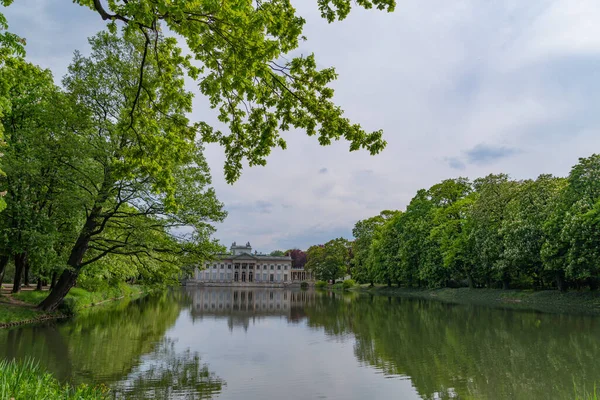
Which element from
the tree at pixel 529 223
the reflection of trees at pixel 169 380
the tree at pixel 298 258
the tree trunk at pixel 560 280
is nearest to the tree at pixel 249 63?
the reflection of trees at pixel 169 380

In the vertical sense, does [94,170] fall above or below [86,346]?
above

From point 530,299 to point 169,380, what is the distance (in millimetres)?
33617

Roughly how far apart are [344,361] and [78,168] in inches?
549

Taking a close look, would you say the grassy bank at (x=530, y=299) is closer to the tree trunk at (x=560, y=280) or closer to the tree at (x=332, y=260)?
the tree trunk at (x=560, y=280)

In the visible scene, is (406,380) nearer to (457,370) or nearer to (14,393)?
(457,370)

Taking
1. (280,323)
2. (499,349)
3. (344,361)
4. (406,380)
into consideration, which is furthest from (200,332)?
(499,349)

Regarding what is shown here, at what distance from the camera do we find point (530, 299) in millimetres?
34969

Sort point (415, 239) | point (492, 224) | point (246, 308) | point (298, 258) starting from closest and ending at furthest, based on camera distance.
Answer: point (246, 308) → point (492, 224) → point (415, 239) → point (298, 258)

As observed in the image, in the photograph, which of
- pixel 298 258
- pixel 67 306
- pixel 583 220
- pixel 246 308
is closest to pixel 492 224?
pixel 583 220

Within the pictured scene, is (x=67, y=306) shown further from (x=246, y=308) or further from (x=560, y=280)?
(x=560, y=280)

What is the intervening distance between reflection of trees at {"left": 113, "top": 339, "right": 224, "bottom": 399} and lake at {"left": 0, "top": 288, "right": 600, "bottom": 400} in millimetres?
24

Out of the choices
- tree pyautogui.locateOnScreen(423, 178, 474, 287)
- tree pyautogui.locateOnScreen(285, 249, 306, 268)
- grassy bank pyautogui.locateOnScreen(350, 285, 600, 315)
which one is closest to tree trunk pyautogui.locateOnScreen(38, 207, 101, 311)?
grassy bank pyautogui.locateOnScreen(350, 285, 600, 315)

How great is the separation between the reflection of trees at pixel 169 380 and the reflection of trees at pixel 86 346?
531 millimetres

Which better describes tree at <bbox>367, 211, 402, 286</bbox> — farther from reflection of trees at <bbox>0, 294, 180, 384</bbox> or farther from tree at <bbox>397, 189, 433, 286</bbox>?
reflection of trees at <bbox>0, 294, 180, 384</bbox>
